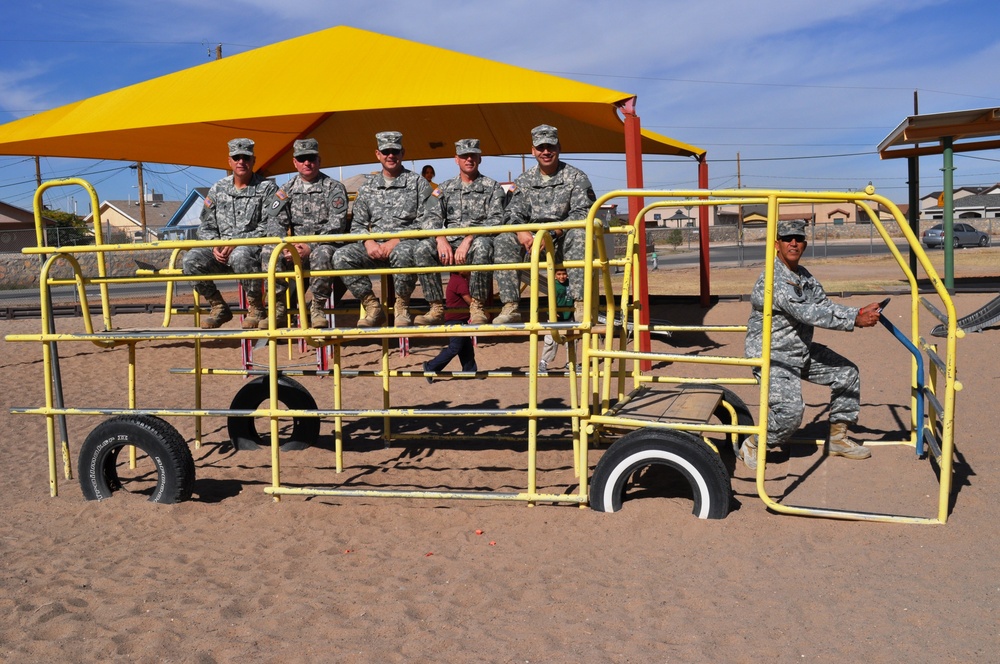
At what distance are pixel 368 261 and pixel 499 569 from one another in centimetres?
257

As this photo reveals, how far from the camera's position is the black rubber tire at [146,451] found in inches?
213

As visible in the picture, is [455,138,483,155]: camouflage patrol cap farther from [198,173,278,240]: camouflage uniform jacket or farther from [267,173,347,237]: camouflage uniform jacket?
[198,173,278,240]: camouflage uniform jacket

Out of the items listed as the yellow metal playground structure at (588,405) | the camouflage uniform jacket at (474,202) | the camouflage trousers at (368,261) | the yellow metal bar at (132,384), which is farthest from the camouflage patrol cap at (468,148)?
the yellow metal bar at (132,384)

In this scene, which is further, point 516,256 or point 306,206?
point 306,206

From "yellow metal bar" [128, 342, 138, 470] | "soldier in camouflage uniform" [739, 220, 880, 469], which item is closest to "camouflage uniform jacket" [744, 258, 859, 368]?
"soldier in camouflage uniform" [739, 220, 880, 469]

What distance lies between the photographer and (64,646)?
3531mm

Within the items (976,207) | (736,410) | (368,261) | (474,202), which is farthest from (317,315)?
(976,207)

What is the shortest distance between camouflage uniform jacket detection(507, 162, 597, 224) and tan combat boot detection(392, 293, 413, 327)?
1.19m

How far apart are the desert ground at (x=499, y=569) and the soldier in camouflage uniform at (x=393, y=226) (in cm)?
130

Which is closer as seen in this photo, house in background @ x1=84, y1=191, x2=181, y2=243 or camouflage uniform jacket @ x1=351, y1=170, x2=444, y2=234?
camouflage uniform jacket @ x1=351, y1=170, x2=444, y2=234

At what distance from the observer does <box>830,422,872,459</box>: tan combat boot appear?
5.82 m

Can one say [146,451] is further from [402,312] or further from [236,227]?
[236,227]

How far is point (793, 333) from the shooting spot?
532 centimetres

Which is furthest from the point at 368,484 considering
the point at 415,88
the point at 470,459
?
the point at 415,88
